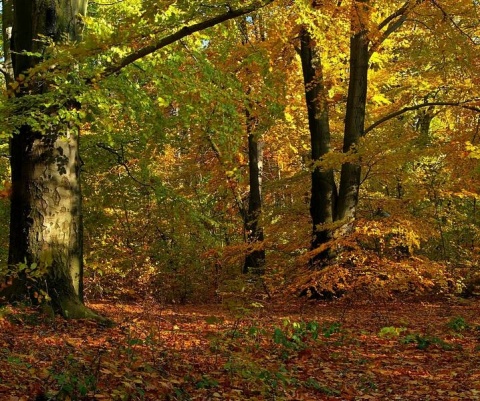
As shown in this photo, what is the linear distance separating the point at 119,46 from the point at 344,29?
5253 millimetres

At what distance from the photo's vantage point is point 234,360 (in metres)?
5.55

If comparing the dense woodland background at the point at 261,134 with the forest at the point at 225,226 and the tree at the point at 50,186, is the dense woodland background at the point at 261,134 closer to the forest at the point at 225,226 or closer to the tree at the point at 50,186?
the forest at the point at 225,226

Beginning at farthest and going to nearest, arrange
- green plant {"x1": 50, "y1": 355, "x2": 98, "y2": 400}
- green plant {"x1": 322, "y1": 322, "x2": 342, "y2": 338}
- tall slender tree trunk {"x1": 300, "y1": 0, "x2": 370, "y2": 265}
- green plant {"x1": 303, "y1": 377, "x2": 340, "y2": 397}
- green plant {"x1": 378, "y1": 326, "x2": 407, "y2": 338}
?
tall slender tree trunk {"x1": 300, "y1": 0, "x2": 370, "y2": 265} < green plant {"x1": 378, "y1": 326, "x2": 407, "y2": 338} < green plant {"x1": 322, "y1": 322, "x2": 342, "y2": 338} < green plant {"x1": 303, "y1": 377, "x2": 340, "y2": 397} < green plant {"x1": 50, "y1": 355, "x2": 98, "y2": 400}

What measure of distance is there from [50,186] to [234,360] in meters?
3.64

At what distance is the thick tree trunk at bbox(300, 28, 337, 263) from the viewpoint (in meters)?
12.6

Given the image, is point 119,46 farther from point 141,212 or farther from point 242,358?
point 141,212

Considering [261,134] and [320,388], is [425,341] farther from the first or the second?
[261,134]

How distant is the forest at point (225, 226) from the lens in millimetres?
5473

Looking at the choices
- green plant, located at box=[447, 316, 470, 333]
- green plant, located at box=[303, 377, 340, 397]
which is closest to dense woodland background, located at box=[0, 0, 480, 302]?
green plant, located at box=[447, 316, 470, 333]

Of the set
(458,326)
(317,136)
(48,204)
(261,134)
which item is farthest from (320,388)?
(317,136)

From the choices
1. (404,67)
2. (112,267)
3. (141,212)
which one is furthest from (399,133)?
(112,267)

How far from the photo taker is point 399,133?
14.7 m

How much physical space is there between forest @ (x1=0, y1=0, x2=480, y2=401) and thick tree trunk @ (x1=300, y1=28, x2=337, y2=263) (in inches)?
2.3

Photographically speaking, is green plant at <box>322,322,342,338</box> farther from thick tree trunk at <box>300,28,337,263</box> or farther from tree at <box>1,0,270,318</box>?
thick tree trunk at <box>300,28,337,263</box>
